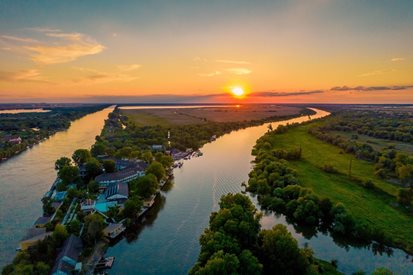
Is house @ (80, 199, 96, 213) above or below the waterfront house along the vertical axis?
below

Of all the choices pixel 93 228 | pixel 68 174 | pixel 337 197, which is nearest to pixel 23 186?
pixel 68 174

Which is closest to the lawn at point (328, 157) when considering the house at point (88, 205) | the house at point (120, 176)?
the house at point (120, 176)

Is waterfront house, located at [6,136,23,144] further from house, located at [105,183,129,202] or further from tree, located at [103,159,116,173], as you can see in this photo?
house, located at [105,183,129,202]

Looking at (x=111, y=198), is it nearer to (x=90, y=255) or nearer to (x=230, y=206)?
(x=90, y=255)

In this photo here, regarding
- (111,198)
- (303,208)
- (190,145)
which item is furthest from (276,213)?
(190,145)

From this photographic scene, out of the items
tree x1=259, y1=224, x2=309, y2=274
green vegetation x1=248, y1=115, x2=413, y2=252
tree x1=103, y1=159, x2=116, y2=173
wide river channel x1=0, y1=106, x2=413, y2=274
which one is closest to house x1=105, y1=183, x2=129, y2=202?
wide river channel x1=0, y1=106, x2=413, y2=274

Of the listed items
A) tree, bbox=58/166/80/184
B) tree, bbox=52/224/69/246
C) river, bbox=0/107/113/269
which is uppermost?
tree, bbox=58/166/80/184

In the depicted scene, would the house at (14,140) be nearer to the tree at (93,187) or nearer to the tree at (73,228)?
the tree at (93,187)
